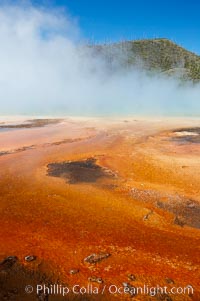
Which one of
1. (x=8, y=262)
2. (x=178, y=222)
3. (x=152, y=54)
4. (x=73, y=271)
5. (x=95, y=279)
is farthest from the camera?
(x=152, y=54)

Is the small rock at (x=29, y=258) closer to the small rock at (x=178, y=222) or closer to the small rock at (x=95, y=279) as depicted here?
the small rock at (x=95, y=279)

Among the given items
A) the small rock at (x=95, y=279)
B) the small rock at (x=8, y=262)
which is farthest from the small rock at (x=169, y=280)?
the small rock at (x=8, y=262)

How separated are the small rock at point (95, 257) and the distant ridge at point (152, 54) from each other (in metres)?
90.9

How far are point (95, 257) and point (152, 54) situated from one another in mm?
105602

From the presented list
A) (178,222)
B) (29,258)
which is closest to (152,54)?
(178,222)

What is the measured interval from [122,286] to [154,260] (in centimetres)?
82

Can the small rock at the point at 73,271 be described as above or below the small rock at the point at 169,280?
above

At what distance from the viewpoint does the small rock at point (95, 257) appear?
4505mm

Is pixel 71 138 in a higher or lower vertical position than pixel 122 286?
higher

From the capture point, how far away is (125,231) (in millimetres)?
5438

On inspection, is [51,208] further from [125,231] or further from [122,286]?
[122,286]

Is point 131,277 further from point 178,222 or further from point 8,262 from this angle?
point 178,222

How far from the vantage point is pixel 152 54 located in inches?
4063

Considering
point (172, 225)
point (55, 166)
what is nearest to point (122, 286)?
point (172, 225)
